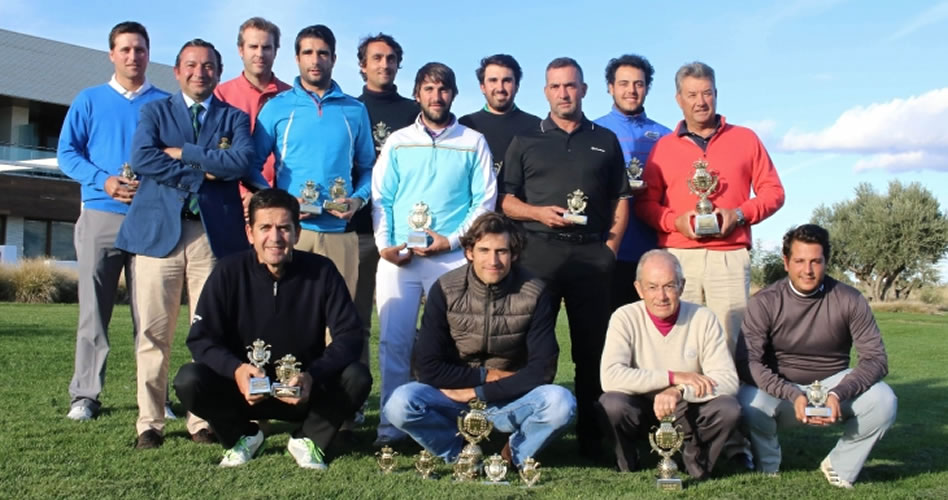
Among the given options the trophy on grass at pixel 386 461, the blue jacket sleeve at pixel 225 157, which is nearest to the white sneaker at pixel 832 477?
the trophy on grass at pixel 386 461

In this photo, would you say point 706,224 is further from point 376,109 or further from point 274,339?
point 274,339

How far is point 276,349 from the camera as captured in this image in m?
5.34

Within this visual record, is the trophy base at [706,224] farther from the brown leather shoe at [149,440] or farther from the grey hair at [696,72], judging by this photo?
the brown leather shoe at [149,440]

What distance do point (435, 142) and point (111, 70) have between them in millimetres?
33867

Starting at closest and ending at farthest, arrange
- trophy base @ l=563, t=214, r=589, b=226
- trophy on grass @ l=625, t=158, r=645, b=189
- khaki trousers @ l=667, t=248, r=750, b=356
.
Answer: trophy base @ l=563, t=214, r=589, b=226, khaki trousers @ l=667, t=248, r=750, b=356, trophy on grass @ l=625, t=158, r=645, b=189

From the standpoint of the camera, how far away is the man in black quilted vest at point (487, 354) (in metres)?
5.26

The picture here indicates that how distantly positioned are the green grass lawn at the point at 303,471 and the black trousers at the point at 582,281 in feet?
2.13

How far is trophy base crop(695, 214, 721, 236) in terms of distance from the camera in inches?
231

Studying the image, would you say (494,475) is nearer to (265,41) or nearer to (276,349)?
(276,349)

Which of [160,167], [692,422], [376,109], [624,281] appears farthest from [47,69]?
[692,422]

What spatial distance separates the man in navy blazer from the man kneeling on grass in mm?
516

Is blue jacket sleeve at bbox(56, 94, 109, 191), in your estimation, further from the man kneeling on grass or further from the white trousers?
the white trousers

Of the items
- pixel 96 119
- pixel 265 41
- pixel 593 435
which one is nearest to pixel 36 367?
pixel 96 119

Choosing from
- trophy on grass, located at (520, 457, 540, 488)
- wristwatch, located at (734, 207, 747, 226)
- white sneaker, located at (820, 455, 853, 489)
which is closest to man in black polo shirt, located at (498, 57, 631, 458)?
wristwatch, located at (734, 207, 747, 226)
